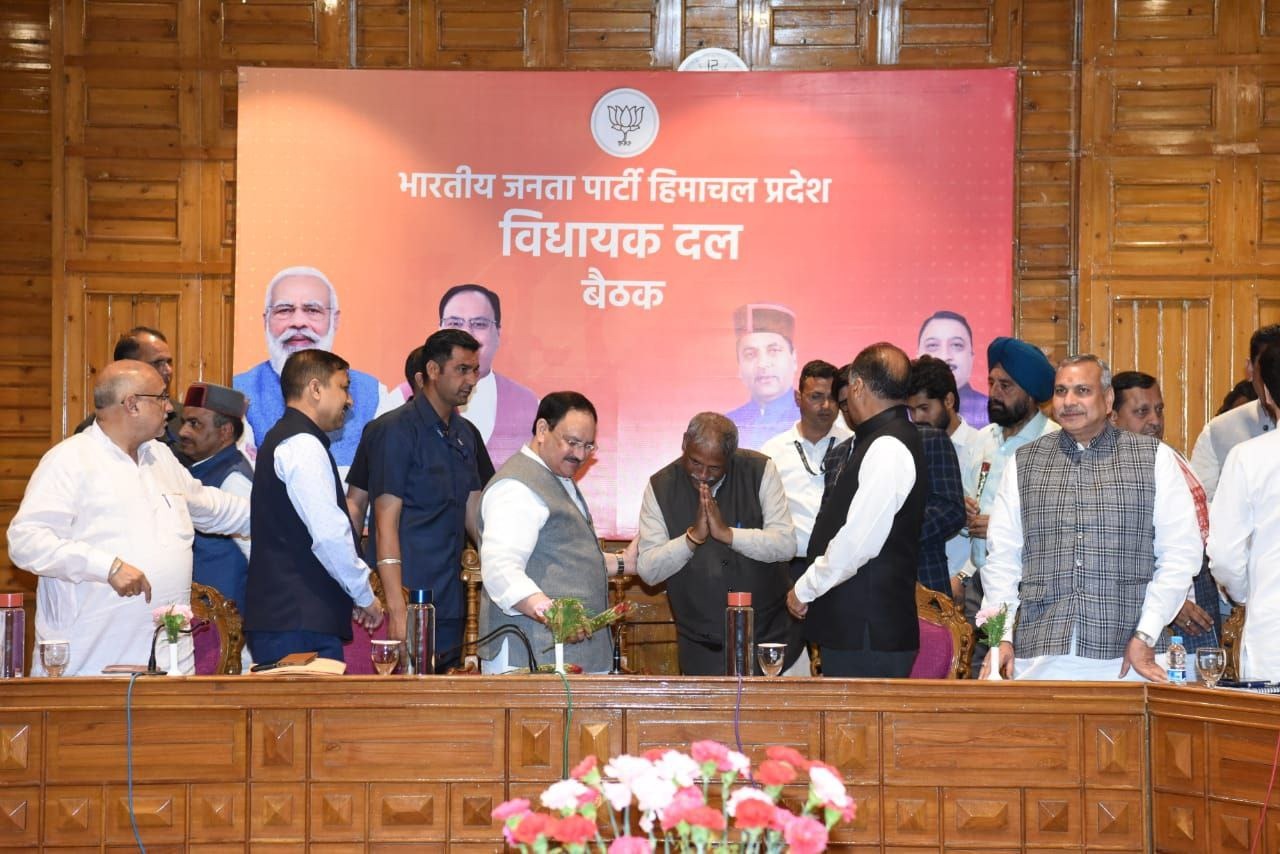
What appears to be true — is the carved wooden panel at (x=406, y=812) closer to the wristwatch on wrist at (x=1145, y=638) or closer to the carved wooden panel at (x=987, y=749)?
the carved wooden panel at (x=987, y=749)

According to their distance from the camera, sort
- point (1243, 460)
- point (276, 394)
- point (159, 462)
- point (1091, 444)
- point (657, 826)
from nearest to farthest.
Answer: point (657, 826) → point (1243, 460) → point (1091, 444) → point (159, 462) → point (276, 394)

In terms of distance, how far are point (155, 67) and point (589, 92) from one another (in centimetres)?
231

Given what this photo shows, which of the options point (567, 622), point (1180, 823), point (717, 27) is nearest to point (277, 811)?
point (567, 622)

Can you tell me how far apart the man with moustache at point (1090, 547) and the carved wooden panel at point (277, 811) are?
1.92 meters

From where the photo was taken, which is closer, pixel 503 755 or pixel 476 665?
pixel 503 755

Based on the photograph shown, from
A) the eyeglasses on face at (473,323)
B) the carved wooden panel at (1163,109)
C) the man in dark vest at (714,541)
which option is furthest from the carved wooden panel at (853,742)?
the carved wooden panel at (1163,109)

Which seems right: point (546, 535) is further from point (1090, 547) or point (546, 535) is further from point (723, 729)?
point (1090, 547)

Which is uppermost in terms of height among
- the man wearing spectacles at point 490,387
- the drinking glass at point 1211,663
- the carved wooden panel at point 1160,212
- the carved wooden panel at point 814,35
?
the carved wooden panel at point 814,35

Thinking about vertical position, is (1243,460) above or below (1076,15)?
below

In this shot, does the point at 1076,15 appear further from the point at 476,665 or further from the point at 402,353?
the point at 476,665

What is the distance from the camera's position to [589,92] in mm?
6949

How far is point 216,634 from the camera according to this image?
4.31m

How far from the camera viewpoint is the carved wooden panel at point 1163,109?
22.7 ft

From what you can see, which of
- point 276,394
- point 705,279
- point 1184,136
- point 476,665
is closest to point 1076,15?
point 1184,136
